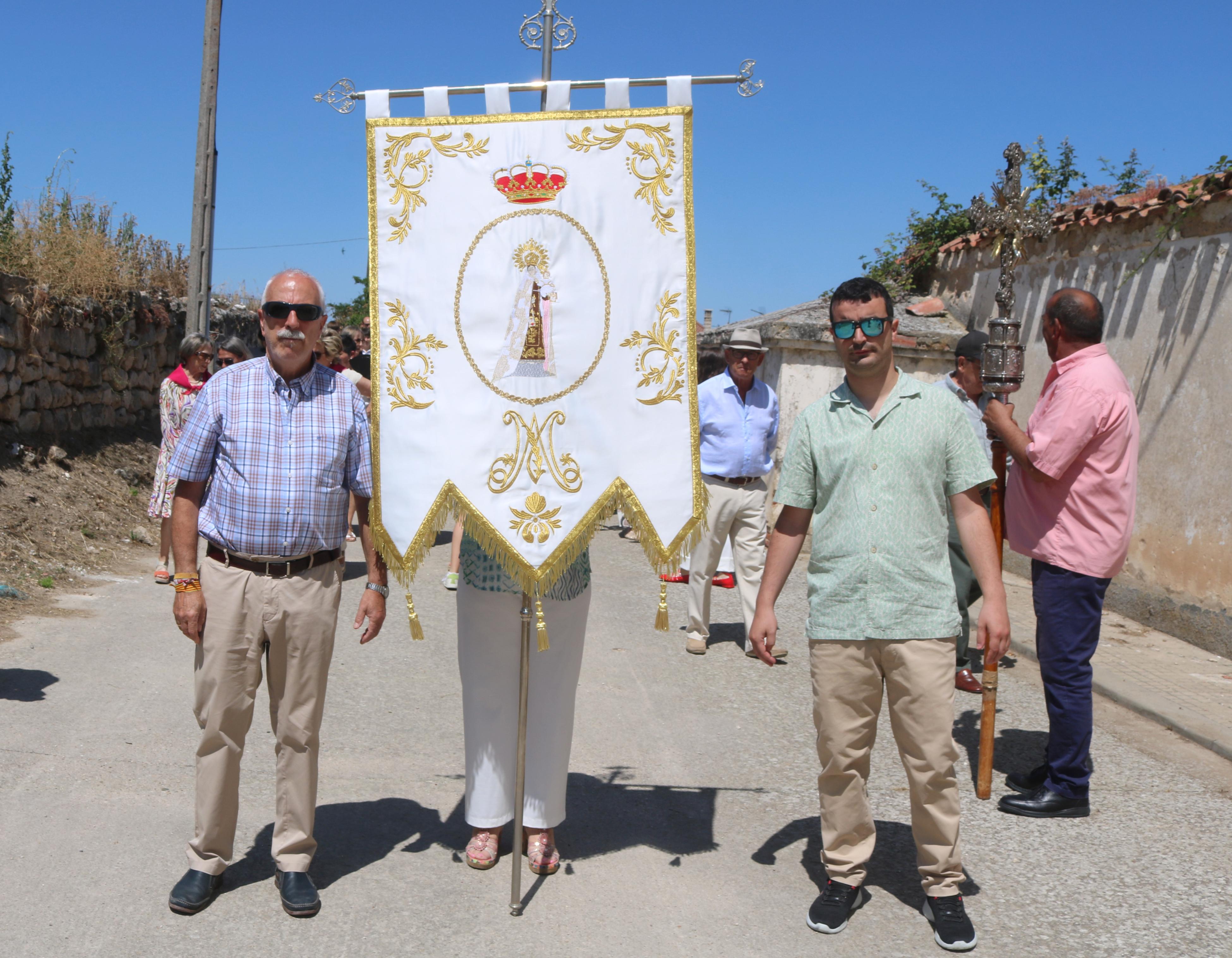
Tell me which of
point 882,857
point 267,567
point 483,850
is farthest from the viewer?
point 882,857

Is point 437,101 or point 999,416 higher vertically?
point 437,101

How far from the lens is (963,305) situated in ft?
39.6

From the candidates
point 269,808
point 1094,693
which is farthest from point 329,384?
point 1094,693

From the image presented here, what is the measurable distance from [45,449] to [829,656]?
31.2 feet

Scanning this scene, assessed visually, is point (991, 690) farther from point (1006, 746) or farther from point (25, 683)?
point (25, 683)

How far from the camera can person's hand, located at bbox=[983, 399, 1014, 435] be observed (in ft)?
14.6

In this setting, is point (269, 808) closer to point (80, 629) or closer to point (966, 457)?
point (966, 457)

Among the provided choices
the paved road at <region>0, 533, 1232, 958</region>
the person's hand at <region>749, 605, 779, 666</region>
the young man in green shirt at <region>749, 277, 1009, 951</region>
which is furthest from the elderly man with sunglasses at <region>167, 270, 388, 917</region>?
the young man in green shirt at <region>749, 277, 1009, 951</region>

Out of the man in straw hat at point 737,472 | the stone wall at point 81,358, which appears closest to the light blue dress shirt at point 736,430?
the man in straw hat at point 737,472

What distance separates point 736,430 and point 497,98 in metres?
3.92

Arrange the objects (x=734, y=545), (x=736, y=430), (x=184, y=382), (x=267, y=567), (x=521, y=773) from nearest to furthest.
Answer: (x=267, y=567) → (x=521, y=773) → (x=736, y=430) → (x=734, y=545) → (x=184, y=382)

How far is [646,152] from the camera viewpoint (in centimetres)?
347

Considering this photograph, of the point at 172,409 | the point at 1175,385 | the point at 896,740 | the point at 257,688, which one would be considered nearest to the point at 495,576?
the point at 257,688

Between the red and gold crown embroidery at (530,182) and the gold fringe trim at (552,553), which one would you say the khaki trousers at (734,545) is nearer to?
the gold fringe trim at (552,553)
